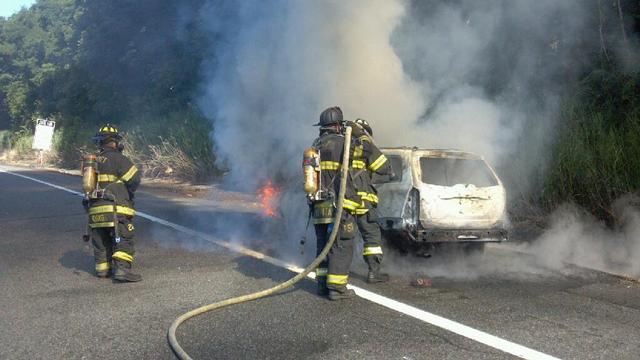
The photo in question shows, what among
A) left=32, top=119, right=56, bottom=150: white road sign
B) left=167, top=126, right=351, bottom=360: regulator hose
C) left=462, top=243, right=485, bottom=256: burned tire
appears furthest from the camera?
left=32, top=119, right=56, bottom=150: white road sign

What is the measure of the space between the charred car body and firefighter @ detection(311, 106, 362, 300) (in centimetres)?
99

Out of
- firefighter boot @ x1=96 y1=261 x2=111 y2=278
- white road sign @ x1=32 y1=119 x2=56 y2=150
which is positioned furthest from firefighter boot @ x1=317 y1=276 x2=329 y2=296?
white road sign @ x1=32 y1=119 x2=56 y2=150

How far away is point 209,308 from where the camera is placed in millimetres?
4613

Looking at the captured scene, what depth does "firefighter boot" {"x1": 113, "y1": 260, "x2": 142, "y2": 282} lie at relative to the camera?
18.5 feet

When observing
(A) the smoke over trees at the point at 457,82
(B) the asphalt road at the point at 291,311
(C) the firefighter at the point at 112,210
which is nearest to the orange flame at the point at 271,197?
(A) the smoke over trees at the point at 457,82

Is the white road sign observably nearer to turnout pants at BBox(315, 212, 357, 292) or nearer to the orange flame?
the orange flame

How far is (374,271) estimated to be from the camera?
218 inches

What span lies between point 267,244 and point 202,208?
14.3 feet

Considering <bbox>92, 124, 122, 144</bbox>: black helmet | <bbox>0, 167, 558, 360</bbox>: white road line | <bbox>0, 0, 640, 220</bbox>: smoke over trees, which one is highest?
<bbox>0, 0, 640, 220</bbox>: smoke over trees

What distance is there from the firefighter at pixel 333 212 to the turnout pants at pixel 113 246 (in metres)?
1.89

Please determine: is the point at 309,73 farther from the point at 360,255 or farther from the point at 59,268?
the point at 59,268

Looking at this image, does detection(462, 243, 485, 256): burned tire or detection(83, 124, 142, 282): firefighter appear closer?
detection(83, 124, 142, 282): firefighter

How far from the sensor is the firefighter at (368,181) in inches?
210

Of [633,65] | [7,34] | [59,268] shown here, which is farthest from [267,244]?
[7,34]
